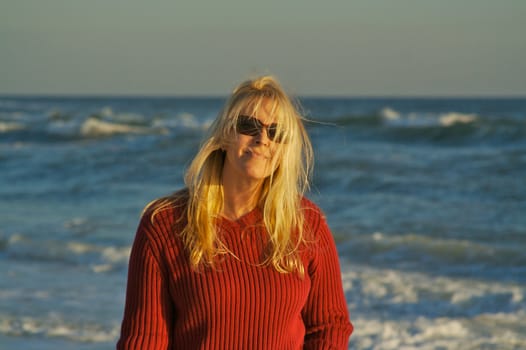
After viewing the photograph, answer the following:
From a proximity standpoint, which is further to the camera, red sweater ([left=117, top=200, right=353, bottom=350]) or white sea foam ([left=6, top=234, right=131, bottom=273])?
white sea foam ([left=6, top=234, right=131, bottom=273])

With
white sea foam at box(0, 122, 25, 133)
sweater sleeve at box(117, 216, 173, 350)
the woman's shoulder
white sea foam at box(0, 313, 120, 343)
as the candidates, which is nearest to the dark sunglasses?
→ the woman's shoulder

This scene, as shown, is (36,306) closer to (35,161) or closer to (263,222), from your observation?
(263,222)

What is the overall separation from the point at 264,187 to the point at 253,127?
204mm

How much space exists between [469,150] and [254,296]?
1910 centimetres

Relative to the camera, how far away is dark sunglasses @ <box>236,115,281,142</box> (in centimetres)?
238

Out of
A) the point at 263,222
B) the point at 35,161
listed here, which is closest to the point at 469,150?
the point at 35,161

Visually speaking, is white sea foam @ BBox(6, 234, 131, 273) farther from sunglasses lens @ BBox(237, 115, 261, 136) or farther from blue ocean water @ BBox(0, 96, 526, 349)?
sunglasses lens @ BBox(237, 115, 261, 136)

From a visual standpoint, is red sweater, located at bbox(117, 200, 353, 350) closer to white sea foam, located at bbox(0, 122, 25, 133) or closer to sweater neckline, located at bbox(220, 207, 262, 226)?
sweater neckline, located at bbox(220, 207, 262, 226)

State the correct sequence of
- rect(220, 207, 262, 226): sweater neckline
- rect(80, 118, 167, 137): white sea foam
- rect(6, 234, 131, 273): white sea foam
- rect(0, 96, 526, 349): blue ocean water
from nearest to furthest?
rect(220, 207, 262, 226): sweater neckline
rect(0, 96, 526, 349): blue ocean water
rect(6, 234, 131, 273): white sea foam
rect(80, 118, 167, 137): white sea foam

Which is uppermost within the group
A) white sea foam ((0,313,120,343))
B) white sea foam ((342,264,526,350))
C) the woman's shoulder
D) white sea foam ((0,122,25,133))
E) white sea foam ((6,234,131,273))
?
the woman's shoulder

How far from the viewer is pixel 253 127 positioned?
→ 7.81 feet

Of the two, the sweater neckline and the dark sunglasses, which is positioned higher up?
the dark sunglasses

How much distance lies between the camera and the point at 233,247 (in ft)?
7.88

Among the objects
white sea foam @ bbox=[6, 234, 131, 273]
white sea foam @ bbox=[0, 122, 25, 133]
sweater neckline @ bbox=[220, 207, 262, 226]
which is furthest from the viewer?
white sea foam @ bbox=[0, 122, 25, 133]
